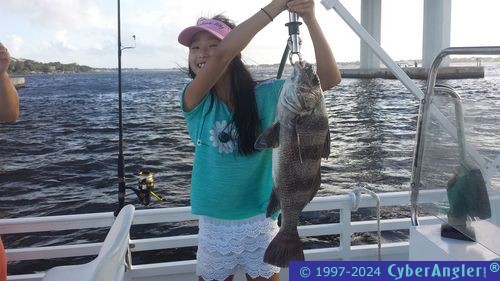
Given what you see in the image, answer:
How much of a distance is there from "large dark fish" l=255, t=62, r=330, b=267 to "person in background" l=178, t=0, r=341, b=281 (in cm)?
18

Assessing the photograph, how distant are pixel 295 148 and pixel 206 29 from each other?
810mm

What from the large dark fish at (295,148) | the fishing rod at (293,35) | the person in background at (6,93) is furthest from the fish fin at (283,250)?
the person in background at (6,93)

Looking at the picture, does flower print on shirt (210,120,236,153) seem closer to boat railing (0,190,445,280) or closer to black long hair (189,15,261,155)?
black long hair (189,15,261,155)

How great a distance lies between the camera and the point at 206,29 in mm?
2482

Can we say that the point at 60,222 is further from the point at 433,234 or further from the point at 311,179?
the point at 433,234

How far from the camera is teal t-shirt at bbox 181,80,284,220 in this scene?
253 cm

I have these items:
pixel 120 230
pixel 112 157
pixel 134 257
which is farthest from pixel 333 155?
pixel 120 230

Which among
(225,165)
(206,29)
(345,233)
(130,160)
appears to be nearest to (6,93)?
(206,29)

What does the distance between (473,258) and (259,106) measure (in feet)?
4.47

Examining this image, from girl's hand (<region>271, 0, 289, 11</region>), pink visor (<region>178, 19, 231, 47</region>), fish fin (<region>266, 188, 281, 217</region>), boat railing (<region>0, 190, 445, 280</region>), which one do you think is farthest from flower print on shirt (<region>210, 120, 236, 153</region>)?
boat railing (<region>0, 190, 445, 280</region>)

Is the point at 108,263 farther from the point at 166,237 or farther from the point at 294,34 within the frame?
the point at 166,237

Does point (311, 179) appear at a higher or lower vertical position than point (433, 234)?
higher

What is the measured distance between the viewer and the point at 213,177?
2.55 m

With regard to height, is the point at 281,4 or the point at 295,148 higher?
the point at 281,4
